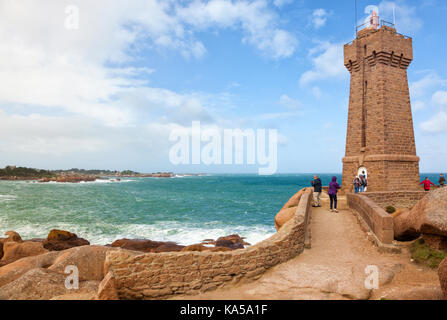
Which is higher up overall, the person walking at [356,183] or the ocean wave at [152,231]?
the person walking at [356,183]

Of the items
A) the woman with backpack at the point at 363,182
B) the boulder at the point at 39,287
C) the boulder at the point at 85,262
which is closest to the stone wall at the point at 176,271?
the boulder at the point at 39,287

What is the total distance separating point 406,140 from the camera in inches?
707

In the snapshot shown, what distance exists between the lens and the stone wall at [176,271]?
528 centimetres

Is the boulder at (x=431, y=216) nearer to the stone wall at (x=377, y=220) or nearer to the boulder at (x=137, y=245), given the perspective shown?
the stone wall at (x=377, y=220)

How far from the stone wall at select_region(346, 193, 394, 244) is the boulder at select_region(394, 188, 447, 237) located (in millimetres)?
516

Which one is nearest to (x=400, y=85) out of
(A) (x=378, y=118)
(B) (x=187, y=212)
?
(A) (x=378, y=118)

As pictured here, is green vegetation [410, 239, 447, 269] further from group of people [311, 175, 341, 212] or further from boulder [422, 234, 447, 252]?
group of people [311, 175, 341, 212]

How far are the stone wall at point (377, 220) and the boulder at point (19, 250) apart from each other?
1463cm

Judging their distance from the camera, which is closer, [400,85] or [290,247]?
[290,247]

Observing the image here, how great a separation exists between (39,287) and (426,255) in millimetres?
9960
